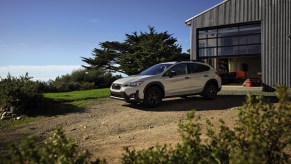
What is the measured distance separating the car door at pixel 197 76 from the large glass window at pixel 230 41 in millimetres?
7770

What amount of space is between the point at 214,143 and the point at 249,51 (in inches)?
698

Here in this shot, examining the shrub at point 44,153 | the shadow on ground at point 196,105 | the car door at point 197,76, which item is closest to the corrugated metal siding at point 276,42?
the shadow on ground at point 196,105

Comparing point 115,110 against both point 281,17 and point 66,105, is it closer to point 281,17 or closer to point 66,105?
point 66,105

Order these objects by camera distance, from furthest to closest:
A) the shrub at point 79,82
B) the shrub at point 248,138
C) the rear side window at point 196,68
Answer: the shrub at point 79,82
the rear side window at point 196,68
the shrub at point 248,138

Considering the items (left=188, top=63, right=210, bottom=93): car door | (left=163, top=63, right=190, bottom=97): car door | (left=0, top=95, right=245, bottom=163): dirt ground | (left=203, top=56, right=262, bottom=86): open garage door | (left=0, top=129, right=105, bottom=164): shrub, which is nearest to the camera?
(left=0, top=129, right=105, bottom=164): shrub

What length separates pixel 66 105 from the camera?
13.2 m

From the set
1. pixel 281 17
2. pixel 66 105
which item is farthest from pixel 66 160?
pixel 281 17

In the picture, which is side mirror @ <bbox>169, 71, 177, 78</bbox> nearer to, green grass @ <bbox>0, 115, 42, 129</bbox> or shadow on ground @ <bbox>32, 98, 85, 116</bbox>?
shadow on ground @ <bbox>32, 98, 85, 116</bbox>

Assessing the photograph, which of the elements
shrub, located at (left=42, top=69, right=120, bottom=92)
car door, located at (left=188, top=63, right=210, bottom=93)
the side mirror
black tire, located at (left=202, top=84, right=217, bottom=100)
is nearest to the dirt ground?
black tire, located at (left=202, top=84, right=217, bottom=100)

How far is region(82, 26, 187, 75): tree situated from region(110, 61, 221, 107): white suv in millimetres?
14662

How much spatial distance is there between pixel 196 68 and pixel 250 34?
27.7 feet

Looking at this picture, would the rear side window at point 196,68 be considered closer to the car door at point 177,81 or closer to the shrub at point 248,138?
the car door at point 177,81

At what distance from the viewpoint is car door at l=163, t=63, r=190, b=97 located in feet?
40.4

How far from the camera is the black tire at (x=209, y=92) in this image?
1350 cm
